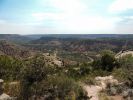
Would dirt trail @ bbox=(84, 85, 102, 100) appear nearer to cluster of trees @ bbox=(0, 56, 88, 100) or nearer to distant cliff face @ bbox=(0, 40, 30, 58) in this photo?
cluster of trees @ bbox=(0, 56, 88, 100)

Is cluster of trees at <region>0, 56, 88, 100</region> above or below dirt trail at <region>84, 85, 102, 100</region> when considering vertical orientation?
above

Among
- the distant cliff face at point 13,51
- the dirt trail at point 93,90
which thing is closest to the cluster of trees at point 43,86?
the dirt trail at point 93,90

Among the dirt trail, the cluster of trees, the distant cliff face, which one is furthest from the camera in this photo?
the distant cliff face

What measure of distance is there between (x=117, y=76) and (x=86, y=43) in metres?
176

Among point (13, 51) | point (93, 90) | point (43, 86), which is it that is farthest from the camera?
point (13, 51)

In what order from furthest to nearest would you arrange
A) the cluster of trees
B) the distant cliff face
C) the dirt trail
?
the distant cliff face
the dirt trail
the cluster of trees

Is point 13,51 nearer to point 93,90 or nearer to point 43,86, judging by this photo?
point 93,90

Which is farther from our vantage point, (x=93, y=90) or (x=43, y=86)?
(x=93, y=90)

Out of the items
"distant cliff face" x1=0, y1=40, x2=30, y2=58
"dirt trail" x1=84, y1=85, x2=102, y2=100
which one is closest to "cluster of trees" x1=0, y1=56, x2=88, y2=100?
"dirt trail" x1=84, y1=85, x2=102, y2=100

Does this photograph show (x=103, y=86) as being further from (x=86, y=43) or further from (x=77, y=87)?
(x=86, y=43)

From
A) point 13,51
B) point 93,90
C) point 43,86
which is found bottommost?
point 13,51

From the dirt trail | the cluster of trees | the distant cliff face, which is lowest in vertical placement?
the distant cliff face

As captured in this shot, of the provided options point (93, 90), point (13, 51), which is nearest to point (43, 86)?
point (93, 90)

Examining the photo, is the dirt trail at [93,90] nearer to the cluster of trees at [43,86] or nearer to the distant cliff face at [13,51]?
the cluster of trees at [43,86]
